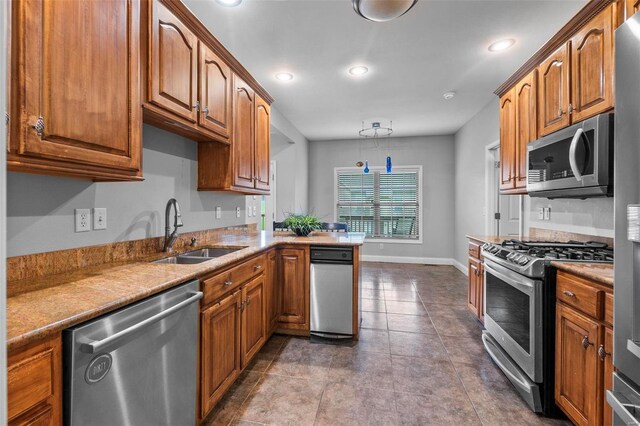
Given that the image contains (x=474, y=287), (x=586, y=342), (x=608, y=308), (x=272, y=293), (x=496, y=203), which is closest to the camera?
(x=608, y=308)

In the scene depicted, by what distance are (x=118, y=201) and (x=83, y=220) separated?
0.25 metres

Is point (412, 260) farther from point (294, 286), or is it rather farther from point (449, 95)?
point (294, 286)

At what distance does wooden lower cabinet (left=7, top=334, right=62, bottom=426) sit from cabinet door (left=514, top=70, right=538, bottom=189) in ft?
10.6

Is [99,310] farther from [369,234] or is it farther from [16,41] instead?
[369,234]

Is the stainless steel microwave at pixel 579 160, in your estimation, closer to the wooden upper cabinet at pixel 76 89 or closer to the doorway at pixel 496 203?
the doorway at pixel 496 203

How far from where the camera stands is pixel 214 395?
5.56ft

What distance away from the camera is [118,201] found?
71.4 inches

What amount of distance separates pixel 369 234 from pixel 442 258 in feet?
5.17

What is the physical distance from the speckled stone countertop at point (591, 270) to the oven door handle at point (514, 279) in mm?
180

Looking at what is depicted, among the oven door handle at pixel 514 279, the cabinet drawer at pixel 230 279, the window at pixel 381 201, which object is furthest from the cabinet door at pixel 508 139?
the window at pixel 381 201

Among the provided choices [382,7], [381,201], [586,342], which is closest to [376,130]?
[381,201]

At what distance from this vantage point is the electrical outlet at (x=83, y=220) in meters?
1.56

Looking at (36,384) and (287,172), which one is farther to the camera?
(287,172)

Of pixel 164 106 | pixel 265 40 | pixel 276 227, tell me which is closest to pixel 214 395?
pixel 164 106
